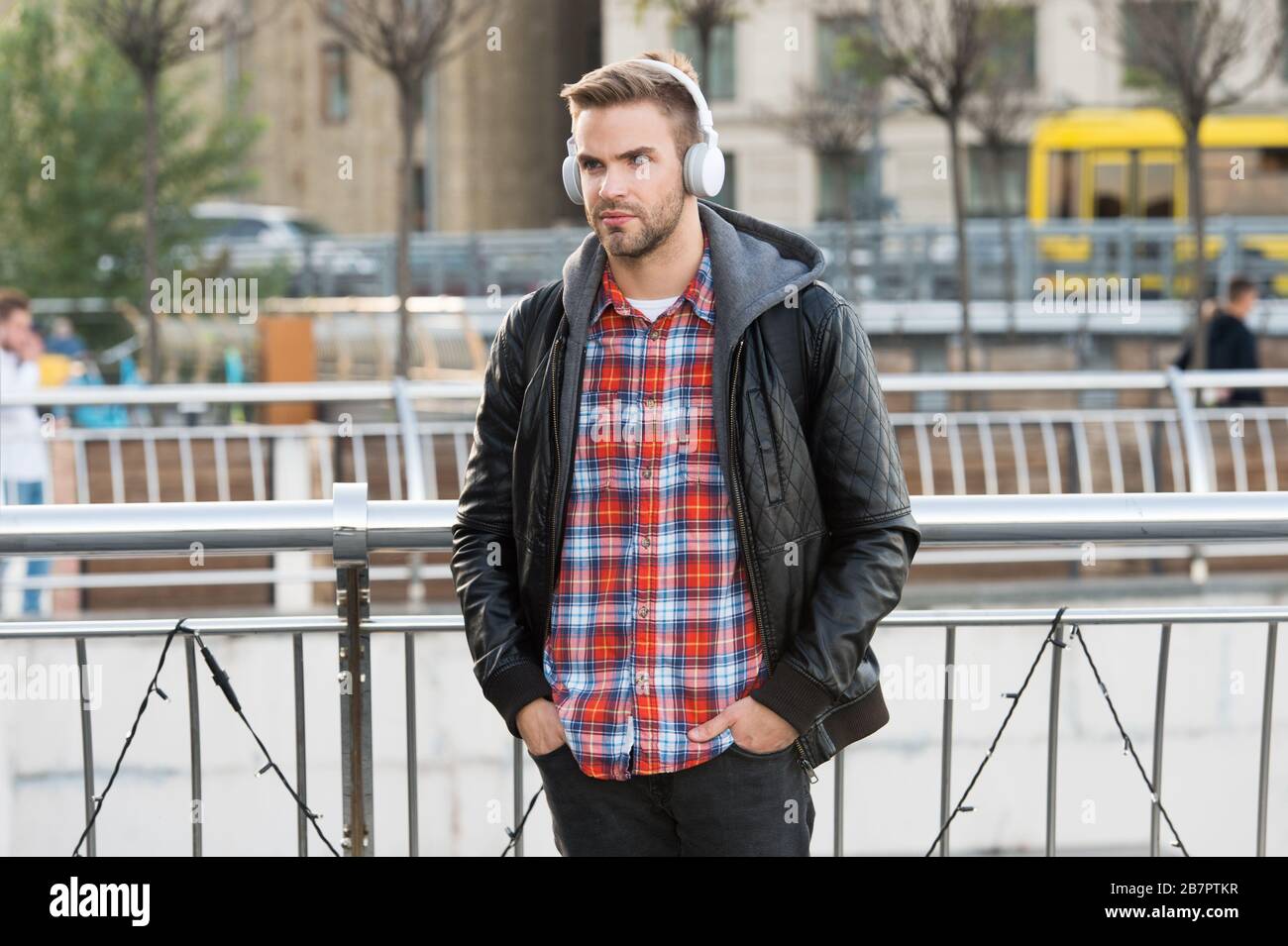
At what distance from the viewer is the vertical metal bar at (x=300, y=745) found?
3742 mm

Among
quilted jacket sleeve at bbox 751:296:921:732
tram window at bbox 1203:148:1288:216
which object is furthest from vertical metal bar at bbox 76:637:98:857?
tram window at bbox 1203:148:1288:216

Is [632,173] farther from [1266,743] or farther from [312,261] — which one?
[312,261]

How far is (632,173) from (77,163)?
21856 millimetres

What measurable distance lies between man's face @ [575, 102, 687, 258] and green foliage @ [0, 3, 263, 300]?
69.9 feet

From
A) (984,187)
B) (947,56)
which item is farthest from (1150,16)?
(984,187)

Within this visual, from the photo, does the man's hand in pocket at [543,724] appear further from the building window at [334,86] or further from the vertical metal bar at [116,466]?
the building window at [334,86]

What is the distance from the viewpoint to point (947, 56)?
47.5 feet

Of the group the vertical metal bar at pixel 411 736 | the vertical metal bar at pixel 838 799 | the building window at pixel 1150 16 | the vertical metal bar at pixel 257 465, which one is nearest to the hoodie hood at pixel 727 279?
the vertical metal bar at pixel 411 736

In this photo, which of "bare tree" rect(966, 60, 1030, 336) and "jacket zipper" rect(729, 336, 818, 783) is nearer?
"jacket zipper" rect(729, 336, 818, 783)

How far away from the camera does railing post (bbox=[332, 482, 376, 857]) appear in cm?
351

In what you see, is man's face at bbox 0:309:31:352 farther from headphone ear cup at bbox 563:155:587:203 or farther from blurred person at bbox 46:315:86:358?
headphone ear cup at bbox 563:155:587:203

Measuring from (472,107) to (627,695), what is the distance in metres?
40.9

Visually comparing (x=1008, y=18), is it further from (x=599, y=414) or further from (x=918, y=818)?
(x=599, y=414)

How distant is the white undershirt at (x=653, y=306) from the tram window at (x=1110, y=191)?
27.7 m
